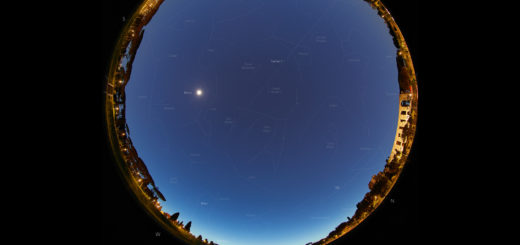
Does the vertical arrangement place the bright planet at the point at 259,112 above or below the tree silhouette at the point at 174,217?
above

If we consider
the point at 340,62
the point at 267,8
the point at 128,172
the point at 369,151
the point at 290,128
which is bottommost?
the point at 128,172

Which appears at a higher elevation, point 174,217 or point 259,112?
point 259,112

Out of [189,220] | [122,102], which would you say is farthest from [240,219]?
[122,102]

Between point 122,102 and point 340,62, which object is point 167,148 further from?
point 340,62

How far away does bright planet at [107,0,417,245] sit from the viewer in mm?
2066

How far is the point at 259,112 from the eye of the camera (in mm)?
2055

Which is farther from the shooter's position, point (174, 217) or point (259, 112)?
point (174, 217)

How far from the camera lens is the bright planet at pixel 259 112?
6.78 feet

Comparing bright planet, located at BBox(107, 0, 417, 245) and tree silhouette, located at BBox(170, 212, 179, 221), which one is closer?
bright planet, located at BBox(107, 0, 417, 245)

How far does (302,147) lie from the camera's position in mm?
2203

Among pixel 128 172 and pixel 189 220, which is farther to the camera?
pixel 189 220

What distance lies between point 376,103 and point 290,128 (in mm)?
1093

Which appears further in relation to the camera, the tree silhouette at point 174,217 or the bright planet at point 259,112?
the tree silhouette at point 174,217

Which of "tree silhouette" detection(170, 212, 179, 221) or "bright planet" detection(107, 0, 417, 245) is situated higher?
"bright planet" detection(107, 0, 417, 245)
